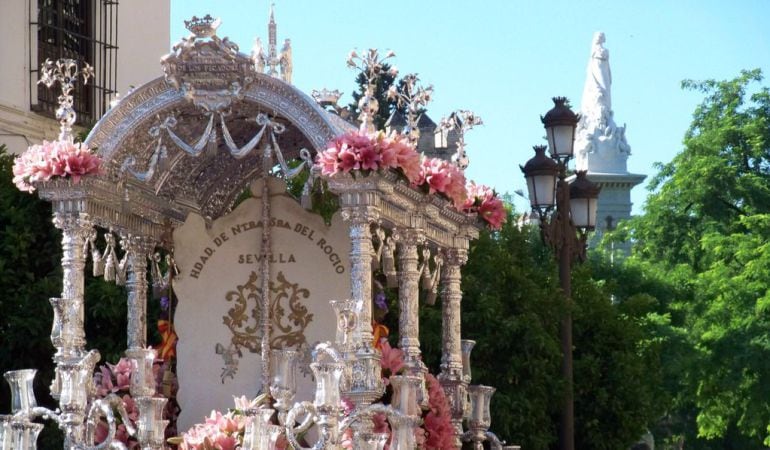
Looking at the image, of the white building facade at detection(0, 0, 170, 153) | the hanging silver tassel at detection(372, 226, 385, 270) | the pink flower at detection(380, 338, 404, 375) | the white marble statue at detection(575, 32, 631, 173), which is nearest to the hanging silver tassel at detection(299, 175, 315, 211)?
the hanging silver tassel at detection(372, 226, 385, 270)

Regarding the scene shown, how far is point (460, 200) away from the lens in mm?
17062

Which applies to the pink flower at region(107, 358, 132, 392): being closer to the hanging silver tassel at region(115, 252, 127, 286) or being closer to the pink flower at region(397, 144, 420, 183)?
the hanging silver tassel at region(115, 252, 127, 286)

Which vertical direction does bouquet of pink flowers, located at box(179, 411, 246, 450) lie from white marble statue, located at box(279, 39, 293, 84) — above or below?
below

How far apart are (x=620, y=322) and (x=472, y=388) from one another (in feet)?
40.8

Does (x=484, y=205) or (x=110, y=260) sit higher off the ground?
(x=484, y=205)

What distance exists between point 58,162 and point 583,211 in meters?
7.52

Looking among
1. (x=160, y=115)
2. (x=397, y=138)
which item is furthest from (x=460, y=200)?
(x=160, y=115)

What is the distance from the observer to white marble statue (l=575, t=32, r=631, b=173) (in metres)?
70.2

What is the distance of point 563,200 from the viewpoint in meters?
21.5

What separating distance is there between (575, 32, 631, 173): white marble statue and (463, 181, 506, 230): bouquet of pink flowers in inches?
2027

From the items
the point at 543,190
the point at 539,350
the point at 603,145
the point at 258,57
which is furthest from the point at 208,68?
the point at 603,145

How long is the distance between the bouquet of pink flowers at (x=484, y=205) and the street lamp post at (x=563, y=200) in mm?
2536

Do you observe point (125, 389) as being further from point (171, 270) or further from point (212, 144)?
point (212, 144)

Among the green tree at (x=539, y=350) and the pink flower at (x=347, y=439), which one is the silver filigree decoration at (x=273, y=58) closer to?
the pink flower at (x=347, y=439)
